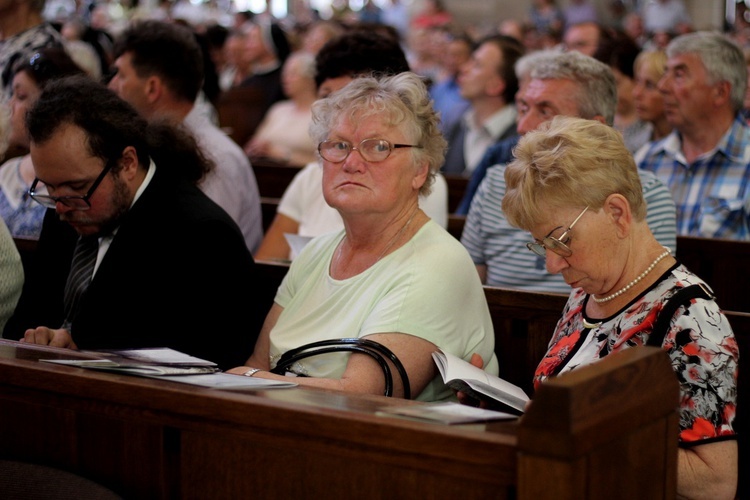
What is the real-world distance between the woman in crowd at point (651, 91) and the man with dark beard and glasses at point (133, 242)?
2.99 meters

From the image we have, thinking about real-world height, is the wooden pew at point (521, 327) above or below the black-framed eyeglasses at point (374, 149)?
below

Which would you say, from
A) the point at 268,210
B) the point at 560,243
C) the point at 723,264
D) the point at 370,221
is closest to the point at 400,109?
the point at 370,221

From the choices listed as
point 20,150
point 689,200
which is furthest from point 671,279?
point 20,150

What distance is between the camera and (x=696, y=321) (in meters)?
1.94

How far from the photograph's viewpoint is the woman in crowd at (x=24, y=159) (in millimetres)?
3777

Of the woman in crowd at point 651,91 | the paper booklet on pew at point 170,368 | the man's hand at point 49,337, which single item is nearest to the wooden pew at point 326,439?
the paper booklet on pew at point 170,368

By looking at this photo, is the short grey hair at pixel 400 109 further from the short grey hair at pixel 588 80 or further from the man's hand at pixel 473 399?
the short grey hair at pixel 588 80

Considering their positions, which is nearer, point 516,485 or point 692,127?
point 516,485

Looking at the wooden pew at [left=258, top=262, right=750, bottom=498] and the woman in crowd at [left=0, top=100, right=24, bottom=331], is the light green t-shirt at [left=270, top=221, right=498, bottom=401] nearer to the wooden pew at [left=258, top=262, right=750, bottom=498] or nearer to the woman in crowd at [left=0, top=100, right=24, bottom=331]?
the wooden pew at [left=258, top=262, right=750, bottom=498]

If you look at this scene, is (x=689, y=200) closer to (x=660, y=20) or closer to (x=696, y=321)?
(x=696, y=321)

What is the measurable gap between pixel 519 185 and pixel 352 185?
21.6 inches

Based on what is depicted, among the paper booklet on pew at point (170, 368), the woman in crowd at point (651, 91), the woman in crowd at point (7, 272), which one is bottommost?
the paper booklet on pew at point (170, 368)

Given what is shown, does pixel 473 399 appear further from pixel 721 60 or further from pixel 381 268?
pixel 721 60

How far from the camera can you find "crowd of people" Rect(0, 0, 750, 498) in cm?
212
